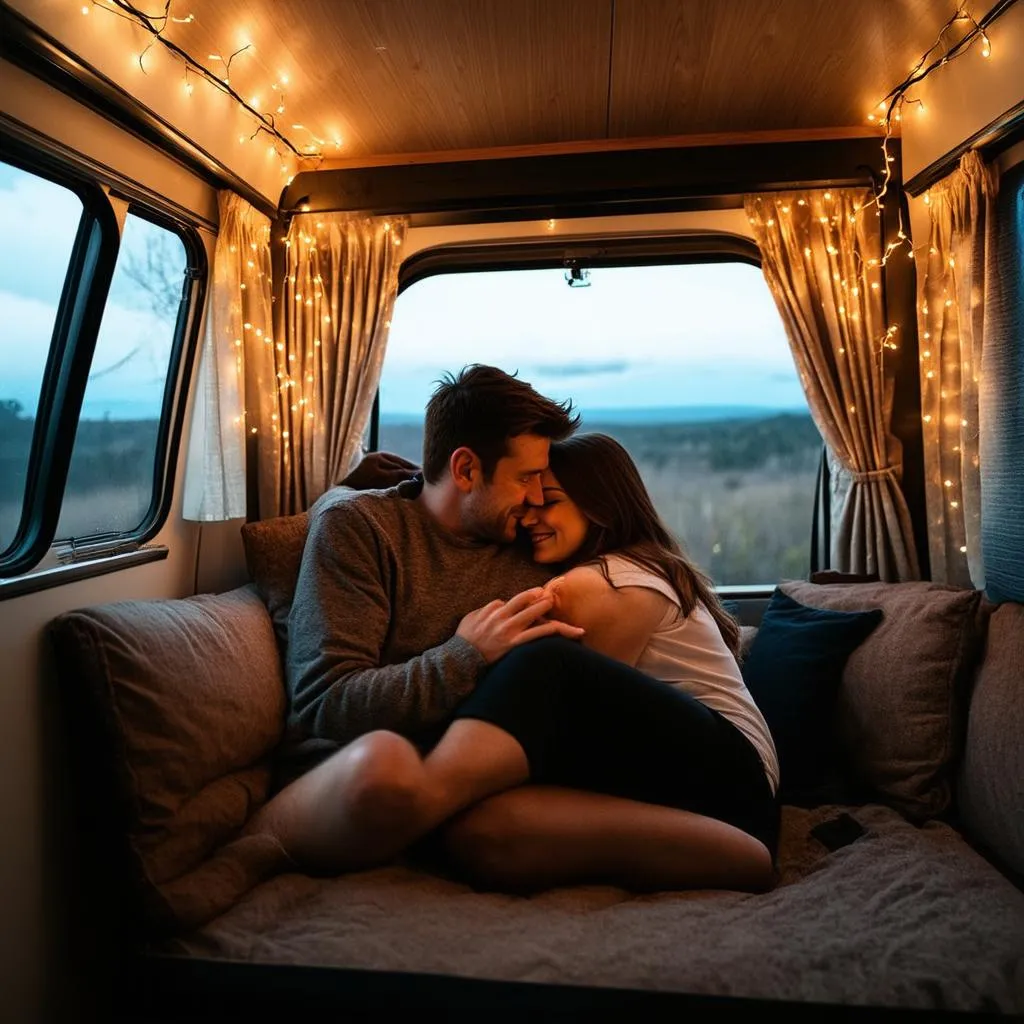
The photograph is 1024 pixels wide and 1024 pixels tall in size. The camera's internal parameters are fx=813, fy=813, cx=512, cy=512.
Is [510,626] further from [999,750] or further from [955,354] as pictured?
[955,354]

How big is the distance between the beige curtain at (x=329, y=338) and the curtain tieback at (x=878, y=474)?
1.81 meters

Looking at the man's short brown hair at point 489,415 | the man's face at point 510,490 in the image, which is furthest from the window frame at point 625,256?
the man's face at point 510,490

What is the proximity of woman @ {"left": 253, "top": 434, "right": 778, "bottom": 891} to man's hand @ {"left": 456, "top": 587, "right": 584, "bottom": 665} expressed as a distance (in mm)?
54

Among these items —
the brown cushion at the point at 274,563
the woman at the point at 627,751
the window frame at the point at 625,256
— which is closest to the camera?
the woman at the point at 627,751

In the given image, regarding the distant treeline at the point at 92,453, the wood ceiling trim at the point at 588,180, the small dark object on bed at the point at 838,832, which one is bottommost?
the small dark object on bed at the point at 838,832

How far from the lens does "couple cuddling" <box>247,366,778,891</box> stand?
1.69 metres

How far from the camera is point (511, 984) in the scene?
1.41 metres

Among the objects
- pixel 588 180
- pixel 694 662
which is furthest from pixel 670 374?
pixel 694 662

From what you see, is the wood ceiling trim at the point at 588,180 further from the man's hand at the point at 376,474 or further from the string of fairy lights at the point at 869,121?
the man's hand at the point at 376,474

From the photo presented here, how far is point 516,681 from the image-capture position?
1.76m

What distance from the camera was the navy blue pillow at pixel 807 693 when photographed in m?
2.26

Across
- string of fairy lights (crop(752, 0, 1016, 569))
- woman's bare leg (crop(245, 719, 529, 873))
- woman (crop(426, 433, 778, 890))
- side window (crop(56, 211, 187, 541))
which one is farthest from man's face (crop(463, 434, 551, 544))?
string of fairy lights (crop(752, 0, 1016, 569))

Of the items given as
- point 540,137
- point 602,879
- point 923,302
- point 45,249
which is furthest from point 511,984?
point 540,137

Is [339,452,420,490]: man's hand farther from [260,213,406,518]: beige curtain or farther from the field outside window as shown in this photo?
the field outside window
